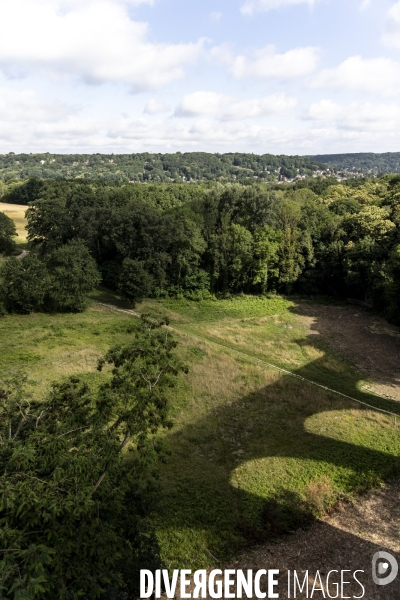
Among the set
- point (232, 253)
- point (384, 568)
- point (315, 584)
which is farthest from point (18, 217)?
point (384, 568)

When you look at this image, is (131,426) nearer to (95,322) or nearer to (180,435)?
(180,435)

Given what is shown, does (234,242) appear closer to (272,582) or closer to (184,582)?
(272,582)

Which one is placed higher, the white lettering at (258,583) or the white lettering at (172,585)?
the white lettering at (172,585)

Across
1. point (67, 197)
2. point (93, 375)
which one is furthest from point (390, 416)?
point (67, 197)

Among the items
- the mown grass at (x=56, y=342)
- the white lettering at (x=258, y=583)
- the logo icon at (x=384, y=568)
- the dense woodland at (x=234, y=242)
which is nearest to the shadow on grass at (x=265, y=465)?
the white lettering at (x=258, y=583)

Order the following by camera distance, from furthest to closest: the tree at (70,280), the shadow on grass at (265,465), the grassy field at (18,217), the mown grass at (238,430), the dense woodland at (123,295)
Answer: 1. the grassy field at (18,217)
2. the tree at (70,280)
3. the mown grass at (238,430)
4. the shadow on grass at (265,465)
5. the dense woodland at (123,295)

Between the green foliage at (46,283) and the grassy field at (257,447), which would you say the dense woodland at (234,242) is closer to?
the green foliage at (46,283)
